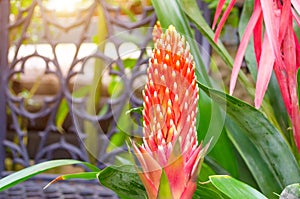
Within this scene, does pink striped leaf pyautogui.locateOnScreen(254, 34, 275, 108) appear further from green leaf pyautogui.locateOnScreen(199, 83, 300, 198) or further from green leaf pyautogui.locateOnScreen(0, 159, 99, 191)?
green leaf pyautogui.locateOnScreen(0, 159, 99, 191)

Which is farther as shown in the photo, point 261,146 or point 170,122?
point 261,146

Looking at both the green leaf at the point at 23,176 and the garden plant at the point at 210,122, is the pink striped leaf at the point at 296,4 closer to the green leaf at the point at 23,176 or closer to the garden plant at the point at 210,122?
the garden plant at the point at 210,122

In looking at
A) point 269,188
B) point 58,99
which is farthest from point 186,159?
point 58,99

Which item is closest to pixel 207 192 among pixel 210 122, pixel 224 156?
pixel 210 122

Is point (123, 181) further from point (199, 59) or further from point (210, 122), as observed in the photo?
point (199, 59)

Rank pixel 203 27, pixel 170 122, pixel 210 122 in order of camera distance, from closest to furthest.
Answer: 1. pixel 170 122
2. pixel 210 122
3. pixel 203 27

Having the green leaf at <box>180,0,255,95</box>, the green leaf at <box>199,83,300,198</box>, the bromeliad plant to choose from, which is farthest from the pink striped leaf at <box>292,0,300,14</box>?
the green leaf at <box>180,0,255,95</box>

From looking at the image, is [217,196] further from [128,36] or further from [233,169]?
[128,36]
